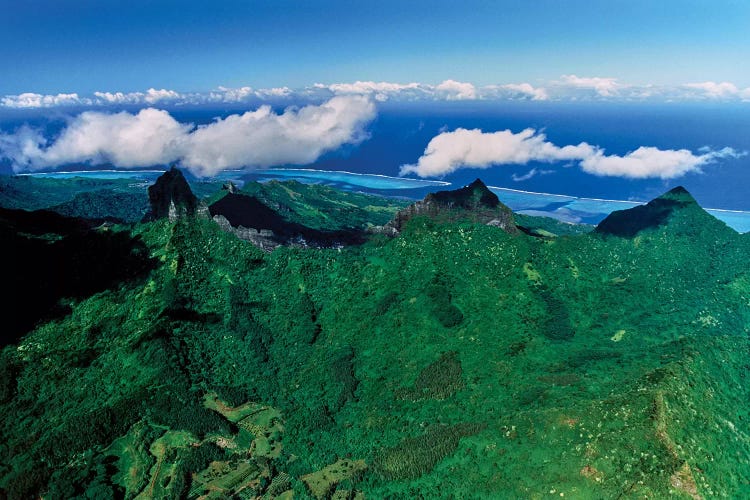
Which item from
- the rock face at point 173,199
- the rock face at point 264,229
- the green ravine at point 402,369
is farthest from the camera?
the rock face at point 264,229

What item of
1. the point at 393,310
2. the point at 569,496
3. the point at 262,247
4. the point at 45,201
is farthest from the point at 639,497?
the point at 45,201

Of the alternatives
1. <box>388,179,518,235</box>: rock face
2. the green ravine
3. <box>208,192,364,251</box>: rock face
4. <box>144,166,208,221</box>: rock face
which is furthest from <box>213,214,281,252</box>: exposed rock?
<box>388,179,518,235</box>: rock face

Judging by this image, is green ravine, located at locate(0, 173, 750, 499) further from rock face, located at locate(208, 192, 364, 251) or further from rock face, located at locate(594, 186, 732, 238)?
rock face, located at locate(208, 192, 364, 251)

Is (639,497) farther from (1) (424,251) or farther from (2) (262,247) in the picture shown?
(2) (262,247)

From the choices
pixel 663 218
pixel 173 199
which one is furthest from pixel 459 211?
pixel 173 199

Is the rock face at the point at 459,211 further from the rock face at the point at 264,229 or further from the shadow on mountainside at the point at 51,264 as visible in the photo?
the shadow on mountainside at the point at 51,264

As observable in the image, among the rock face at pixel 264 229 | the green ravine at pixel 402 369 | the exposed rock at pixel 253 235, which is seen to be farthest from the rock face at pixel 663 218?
the exposed rock at pixel 253 235

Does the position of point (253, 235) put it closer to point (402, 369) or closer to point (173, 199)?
point (173, 199)
